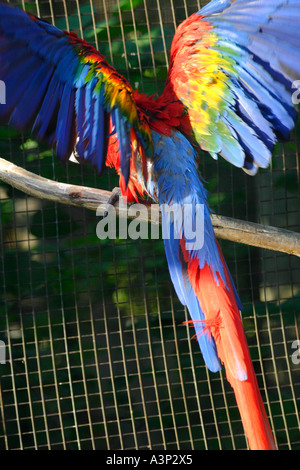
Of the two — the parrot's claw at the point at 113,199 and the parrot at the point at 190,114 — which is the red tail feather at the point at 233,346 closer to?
the parrot at the point at 190,114

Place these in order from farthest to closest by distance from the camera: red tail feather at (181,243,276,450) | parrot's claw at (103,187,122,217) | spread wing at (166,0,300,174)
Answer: parrot's claw at (103,187,122,217) < spread wing at (166,0,300,174) < red tail feather at (181,243,276,450)

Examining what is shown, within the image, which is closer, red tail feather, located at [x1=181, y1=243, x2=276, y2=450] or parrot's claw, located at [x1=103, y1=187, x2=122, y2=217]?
red tail feather, located at [x1=181, y1=243, x2=276, y2=450]

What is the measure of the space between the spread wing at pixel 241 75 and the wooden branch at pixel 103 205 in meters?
0.15

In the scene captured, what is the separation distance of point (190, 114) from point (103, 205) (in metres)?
0.27

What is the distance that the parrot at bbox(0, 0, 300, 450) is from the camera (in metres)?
0.94

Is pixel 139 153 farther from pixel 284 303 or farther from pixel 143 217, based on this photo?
pixel 284 303

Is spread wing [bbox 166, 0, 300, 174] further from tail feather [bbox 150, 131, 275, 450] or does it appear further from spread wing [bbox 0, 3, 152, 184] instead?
spread wing [bbox 0, 3, 152, 184]

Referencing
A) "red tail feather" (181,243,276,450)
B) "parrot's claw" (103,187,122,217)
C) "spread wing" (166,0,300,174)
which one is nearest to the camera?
"red tail feather" (181,243,276,450)

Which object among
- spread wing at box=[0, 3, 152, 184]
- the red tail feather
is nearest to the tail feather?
the red tail feather

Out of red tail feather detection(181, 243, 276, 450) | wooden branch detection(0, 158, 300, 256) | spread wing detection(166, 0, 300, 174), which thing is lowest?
red tail feather detection(181, 243, 276, 450)

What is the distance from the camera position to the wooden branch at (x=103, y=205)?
120cm

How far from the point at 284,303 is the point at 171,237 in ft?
2.74

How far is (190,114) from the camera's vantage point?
114cm

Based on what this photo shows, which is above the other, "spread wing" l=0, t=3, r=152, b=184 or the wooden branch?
"spread wing" l=0, t=3, r=152, b=184
